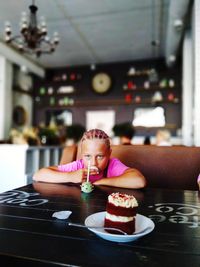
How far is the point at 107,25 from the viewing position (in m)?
4.34

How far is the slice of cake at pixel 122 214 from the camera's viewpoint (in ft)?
2.27

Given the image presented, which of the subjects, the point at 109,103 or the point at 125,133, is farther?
the point at 109,103

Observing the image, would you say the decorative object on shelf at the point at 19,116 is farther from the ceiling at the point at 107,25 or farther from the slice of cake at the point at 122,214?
the slice of cake at the point at 122,214

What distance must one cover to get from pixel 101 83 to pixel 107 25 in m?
2.23

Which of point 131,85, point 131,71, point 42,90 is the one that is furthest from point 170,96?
point 42,90

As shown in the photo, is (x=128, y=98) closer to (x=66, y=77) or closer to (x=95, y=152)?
(x=66, y=77)

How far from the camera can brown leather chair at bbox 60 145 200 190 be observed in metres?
1.79

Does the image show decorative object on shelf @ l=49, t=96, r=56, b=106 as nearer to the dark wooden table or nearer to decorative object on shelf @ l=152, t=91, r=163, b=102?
decorative object on shelf @ l=152, t=91, r=163, b=102

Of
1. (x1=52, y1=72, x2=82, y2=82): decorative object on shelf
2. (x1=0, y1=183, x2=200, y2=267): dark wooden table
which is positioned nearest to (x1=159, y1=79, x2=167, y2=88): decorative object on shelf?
(x1=52, y1=72, x2=82, y2=82): decorative object on shelf

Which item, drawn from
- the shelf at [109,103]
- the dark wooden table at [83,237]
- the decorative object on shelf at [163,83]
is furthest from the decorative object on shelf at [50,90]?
the dark wooden table at [83,237]

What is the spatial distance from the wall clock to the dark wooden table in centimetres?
555

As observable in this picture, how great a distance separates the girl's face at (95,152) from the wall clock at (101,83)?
5.18 m

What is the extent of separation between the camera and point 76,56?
595 centimetres

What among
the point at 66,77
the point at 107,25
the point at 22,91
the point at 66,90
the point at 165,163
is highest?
the point at 107,25
